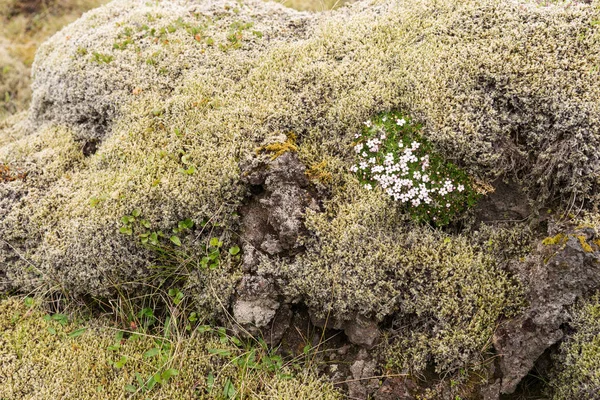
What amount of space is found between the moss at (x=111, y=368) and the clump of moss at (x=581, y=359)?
6.15ft

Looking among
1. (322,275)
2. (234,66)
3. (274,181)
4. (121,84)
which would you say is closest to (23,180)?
(121,84)

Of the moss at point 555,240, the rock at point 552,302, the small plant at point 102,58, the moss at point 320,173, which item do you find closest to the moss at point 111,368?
the rock at point 552,302

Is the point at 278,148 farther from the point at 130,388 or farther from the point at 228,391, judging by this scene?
the point at 130,388

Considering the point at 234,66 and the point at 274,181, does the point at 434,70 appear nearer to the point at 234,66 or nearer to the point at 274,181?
the point at 274,181

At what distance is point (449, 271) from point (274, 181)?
1805mm

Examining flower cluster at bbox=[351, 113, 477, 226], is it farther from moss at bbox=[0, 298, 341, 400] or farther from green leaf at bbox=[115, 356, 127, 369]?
green leaf at bbox=[115, 356, 127, 369]

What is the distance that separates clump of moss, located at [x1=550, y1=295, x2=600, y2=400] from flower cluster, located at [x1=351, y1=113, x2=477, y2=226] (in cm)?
130

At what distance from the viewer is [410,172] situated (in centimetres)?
449

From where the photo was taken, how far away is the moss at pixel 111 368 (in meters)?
4.18

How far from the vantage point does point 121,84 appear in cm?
583

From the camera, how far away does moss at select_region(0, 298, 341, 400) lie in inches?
165

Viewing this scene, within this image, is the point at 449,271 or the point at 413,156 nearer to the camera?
the point at 449,271

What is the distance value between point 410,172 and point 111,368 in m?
3.34

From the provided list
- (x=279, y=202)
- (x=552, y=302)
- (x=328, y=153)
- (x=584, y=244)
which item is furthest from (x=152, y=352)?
(x=584, y=244)
